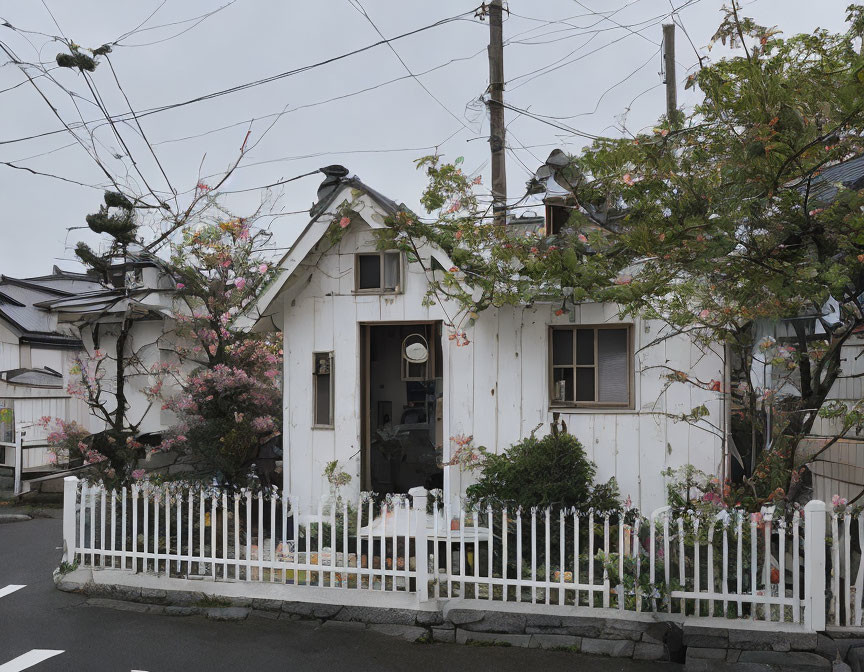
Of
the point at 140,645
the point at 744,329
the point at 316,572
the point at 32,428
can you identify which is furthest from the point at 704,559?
the point at 32,428

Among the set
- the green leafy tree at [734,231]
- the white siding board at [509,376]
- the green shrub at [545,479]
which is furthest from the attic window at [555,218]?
the green shrub at [545,479]

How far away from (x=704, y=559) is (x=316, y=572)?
376 centimetres

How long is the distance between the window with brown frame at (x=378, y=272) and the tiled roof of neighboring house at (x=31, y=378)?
29.2ft

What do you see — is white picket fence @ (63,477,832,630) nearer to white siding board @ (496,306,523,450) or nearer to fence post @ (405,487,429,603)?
fence post @ (405,487,429,603)

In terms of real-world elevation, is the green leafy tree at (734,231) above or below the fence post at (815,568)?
above

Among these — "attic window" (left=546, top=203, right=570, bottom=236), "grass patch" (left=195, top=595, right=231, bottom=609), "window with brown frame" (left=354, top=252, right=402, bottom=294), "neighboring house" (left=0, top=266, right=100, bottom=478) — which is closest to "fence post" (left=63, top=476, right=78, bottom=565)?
"grass patch" (left=195, top=595, right=231, bottom=609)

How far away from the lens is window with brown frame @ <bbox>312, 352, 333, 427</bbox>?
30.4ft

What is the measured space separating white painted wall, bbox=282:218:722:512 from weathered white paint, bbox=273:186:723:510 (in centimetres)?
1

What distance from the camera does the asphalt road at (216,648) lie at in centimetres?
587

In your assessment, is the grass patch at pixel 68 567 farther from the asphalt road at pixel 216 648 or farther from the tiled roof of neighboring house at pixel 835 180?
the tiled roof of neighboring house at pixel 835 180

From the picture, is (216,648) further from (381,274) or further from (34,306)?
(34,306)

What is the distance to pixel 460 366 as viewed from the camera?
8844mm

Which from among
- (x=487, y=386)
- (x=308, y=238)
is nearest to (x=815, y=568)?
(x=487, y=386)

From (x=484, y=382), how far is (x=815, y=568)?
4034 mm
